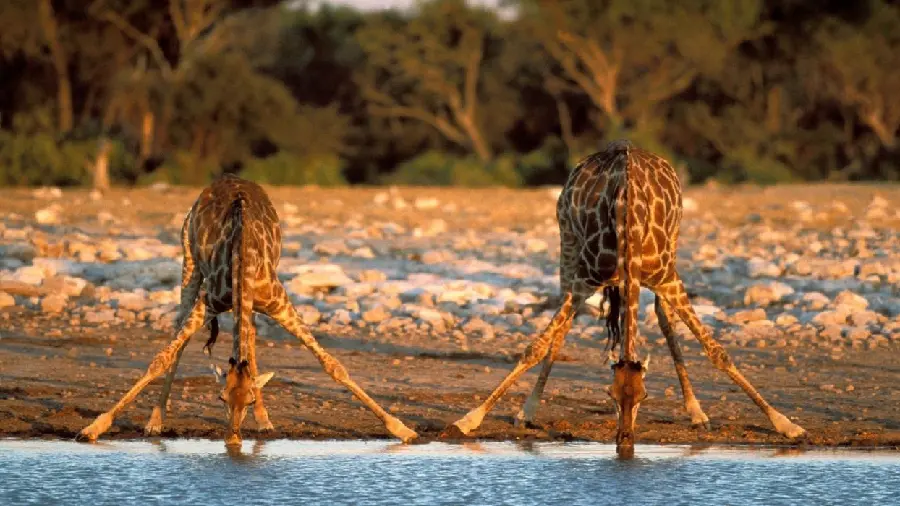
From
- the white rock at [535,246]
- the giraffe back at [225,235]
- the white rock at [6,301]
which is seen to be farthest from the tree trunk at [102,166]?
the giraffe back at [225,235]

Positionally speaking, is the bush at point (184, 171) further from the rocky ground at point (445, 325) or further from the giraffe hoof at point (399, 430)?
the giraffe hoof at point (399, 430)

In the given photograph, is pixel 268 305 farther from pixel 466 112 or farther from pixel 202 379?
pixel 466 112

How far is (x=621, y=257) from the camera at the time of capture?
329 inches

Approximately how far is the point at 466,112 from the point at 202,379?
3631cm

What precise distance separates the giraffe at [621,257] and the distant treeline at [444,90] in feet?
71.4

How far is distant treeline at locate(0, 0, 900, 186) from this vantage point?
34750 mm

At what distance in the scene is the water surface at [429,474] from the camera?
7102 millimetres

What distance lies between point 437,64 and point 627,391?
129ft

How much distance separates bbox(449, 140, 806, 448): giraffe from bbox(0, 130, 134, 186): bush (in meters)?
22.2

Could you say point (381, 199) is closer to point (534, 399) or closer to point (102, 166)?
point (102, 166)

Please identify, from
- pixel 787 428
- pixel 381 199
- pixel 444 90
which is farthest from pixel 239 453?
pixel 444 90

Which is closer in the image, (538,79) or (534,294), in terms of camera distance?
(534,294)

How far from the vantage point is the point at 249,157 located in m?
35.6

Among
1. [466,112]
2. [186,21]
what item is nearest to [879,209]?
[186,21]
